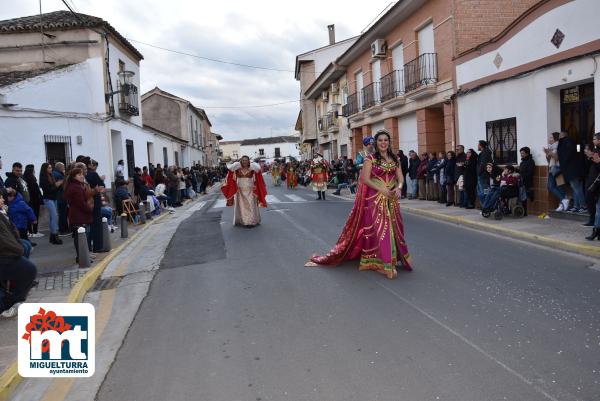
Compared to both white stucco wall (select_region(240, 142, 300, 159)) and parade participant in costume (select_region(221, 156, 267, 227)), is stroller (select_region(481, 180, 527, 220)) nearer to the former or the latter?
parade participant in costume (select_region(221, 156, 267, 227))

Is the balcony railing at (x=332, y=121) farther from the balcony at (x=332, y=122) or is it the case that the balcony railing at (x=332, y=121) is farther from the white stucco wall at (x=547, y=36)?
the white stucco wall at (x=547, y=36)

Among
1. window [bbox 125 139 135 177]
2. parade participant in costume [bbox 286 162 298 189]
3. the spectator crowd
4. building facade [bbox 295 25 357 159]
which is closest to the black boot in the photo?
the spectator crowd

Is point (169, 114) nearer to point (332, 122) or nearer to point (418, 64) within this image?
point (332, 122)

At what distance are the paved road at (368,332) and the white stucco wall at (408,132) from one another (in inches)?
478

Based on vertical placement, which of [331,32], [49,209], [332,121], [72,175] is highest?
[331,32]

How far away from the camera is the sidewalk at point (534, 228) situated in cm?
798

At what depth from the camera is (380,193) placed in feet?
22.6

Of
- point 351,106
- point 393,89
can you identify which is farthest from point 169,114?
point 393,89

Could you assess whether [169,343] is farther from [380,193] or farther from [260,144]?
[260,144]

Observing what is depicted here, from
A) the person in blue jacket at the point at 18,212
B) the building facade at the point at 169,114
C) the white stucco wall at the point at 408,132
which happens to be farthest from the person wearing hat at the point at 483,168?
the building facade at the point at 169,114

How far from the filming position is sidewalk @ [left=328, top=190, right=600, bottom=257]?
798 cm

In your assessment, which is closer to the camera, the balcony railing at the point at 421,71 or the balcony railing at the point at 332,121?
the balcony railing at the point at 421,71

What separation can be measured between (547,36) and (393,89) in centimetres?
980

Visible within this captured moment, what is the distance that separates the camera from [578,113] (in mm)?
10797
